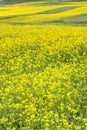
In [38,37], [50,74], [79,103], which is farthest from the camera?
[38,37]

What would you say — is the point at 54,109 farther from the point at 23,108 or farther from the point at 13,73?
the point at 13,73

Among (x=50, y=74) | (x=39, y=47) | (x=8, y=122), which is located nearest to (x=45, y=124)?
(x=8, y=122)

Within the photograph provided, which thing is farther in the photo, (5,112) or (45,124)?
(5,112)

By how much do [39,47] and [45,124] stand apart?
1049 cm

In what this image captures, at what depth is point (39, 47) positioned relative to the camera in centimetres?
1739

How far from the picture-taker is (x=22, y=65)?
1330cm

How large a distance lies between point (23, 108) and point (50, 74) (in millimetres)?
3317

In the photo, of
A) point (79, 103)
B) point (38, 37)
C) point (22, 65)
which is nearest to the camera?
point (79, 103)

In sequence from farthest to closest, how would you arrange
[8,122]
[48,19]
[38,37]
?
[48,19] → [38,37] → [8,122]

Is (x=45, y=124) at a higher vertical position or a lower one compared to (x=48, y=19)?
higher

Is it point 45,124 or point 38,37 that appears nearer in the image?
point 45,124

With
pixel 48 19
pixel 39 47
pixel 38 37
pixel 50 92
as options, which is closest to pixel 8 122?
pixel 50 92

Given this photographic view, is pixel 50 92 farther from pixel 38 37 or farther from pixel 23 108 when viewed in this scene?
pixel 38 37

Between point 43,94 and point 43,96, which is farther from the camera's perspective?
point 43,94
